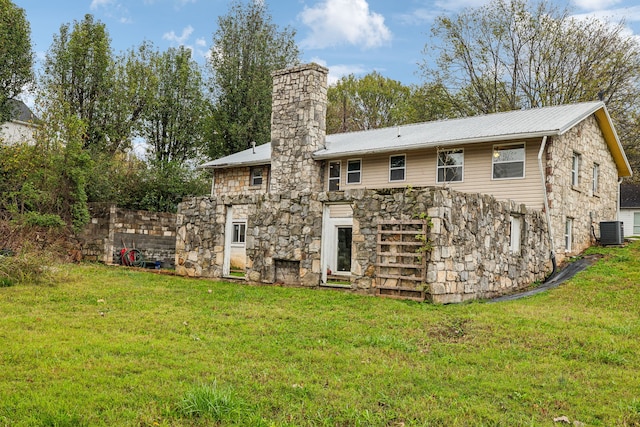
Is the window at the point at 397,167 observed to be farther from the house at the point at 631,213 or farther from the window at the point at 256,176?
the house at the point at 631,213

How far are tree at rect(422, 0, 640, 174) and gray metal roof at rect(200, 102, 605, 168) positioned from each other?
9.09 m

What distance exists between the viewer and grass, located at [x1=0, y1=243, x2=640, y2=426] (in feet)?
14.1

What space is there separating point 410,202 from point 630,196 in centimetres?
2487

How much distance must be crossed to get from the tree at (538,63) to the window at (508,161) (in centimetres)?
→ 1214

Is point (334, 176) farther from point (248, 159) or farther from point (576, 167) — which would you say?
point (576, 167)

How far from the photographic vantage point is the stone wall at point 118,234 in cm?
1908

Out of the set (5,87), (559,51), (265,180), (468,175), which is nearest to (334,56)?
(265,180)

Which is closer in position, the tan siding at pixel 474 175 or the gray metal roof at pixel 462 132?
the gray metal roof at pixel 462 132

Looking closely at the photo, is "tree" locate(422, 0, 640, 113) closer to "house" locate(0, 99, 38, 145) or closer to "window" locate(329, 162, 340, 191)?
"window" locate(329, 162, 340, 191)

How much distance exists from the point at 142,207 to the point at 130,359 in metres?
20.5

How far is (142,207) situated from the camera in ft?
82.0

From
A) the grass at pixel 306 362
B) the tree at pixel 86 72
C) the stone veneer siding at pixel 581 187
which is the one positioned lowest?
the grass at pixel 306 362

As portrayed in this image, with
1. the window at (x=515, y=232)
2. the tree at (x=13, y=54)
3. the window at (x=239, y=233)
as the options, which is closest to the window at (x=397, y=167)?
the window at (x=515, y=232)

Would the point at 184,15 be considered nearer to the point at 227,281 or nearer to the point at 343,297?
the point at 227,281
